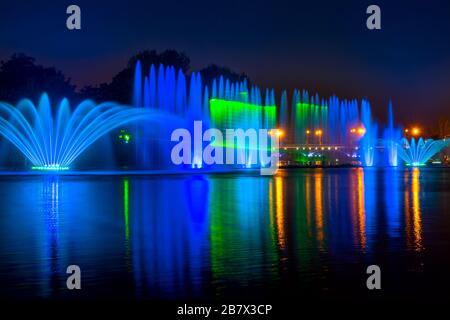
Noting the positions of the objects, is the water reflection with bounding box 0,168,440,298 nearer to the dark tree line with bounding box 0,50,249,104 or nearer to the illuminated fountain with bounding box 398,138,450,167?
the dark tree line with bounding box 0,50,249,104

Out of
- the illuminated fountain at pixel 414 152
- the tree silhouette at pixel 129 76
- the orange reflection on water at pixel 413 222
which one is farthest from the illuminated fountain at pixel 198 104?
the orange reflection on water at pixel 413 222

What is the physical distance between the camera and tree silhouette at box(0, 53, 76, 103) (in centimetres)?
5959

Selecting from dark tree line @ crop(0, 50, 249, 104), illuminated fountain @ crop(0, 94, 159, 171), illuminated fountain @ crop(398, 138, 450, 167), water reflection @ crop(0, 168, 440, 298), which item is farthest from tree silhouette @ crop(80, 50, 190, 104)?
water reflection @ crop(0, 168, 440, 298)

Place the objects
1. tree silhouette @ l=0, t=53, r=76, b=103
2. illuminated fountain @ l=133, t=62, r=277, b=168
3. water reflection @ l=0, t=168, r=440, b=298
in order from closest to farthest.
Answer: water reflection @ l=0, t=168, r=440, b=298, illuminated fountain @ l=133, t=62, r=277, b=168, tree silhouette @ l=0, t=53, r=76, b=103

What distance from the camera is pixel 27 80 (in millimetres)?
60781

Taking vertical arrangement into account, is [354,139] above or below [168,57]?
below

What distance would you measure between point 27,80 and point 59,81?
3338mm

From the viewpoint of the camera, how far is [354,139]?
72688 millimetres

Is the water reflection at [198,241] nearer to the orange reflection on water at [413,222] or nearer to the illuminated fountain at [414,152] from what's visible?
the orange reflection on water at [413,222]
